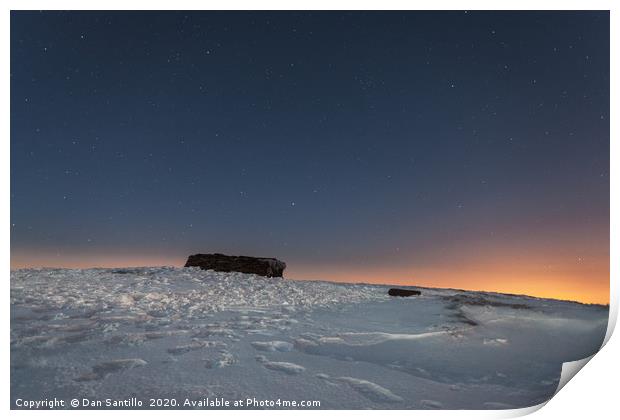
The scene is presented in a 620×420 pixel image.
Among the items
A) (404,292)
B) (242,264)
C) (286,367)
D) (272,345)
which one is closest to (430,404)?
(286,367)

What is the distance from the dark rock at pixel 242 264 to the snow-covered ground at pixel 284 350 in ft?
13.5

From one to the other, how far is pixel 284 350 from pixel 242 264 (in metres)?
6.41

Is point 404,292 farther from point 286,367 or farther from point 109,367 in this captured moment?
point 109,367

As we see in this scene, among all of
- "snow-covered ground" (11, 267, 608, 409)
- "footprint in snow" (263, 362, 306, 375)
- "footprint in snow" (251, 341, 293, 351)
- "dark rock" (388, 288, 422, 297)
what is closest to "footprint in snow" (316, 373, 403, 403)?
"snow-covered ground" (11, 267, 608, 409)

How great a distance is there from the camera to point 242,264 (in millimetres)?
9930

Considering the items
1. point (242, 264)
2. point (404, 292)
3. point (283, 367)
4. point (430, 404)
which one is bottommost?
point (430, 404)

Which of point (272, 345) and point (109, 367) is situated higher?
point (272, 345)

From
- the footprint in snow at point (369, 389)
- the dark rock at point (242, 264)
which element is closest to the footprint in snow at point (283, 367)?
the footprint in snow at point (369, 389)

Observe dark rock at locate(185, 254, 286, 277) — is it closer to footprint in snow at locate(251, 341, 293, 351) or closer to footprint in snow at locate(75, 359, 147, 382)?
footprint in snow at locate(251, 341, 293, 351)

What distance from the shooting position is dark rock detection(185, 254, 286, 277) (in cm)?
972
